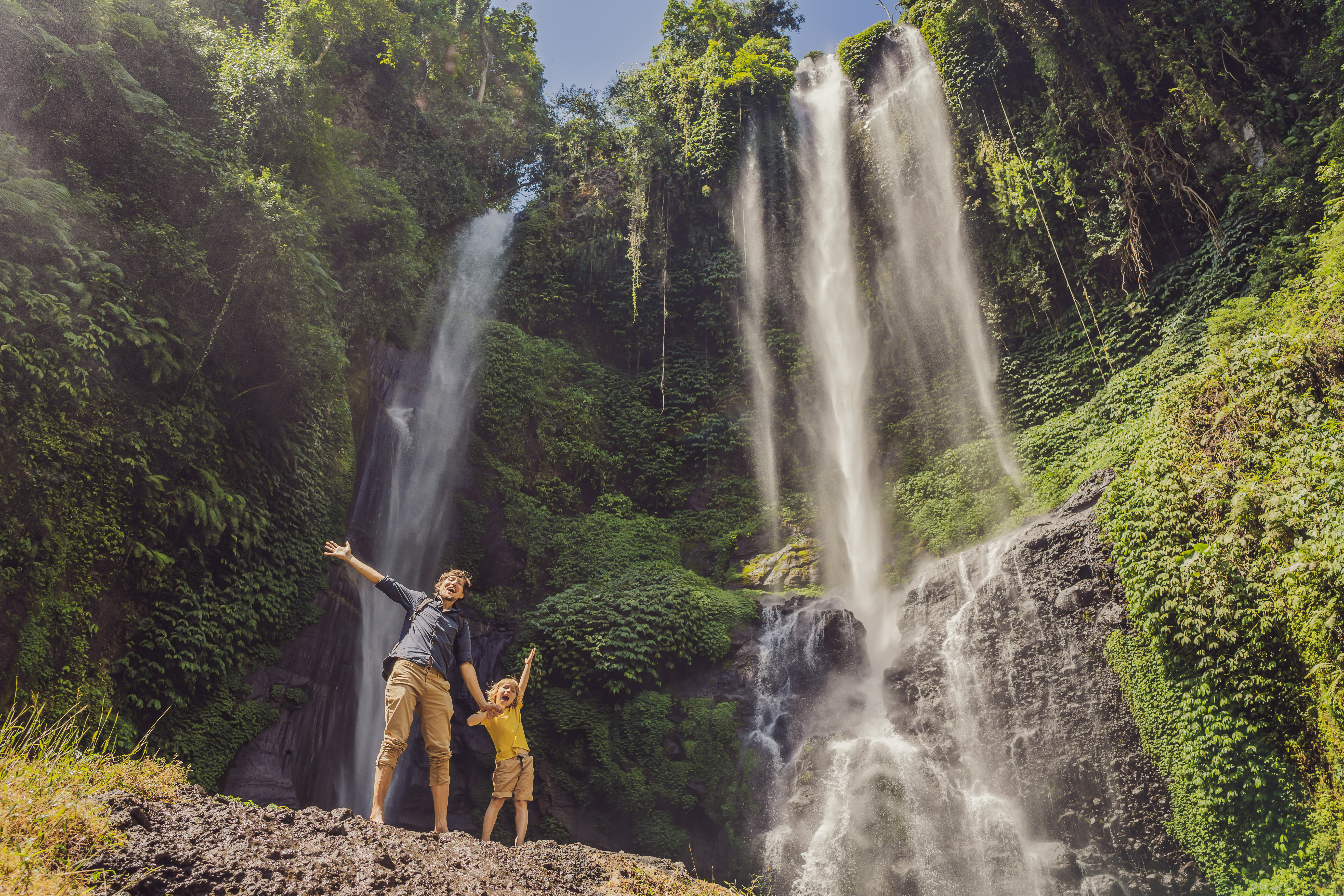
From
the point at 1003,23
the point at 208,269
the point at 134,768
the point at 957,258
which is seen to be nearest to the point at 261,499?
the point at 208,269

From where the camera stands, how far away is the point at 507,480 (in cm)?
1513

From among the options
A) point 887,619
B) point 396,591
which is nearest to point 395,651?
point 396,591

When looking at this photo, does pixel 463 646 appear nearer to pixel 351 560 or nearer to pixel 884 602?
pixel 351 560

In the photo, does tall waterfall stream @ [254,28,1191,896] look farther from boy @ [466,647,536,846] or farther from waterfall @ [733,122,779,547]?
boy @ [466,647,536,846]

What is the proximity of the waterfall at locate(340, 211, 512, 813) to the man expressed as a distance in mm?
6699

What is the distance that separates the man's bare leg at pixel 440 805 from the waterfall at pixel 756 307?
12.1 meters

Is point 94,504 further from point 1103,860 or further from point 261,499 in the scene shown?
point 1103,860

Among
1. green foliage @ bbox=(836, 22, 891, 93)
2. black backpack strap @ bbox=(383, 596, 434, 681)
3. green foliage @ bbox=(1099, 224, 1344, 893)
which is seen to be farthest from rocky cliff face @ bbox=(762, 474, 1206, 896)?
green foliage @ bbox=(836, 22, 891, 93)

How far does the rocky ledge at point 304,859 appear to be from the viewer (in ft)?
9.34

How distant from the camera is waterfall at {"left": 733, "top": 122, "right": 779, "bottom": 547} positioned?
17203 mm

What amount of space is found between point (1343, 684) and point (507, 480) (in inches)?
522

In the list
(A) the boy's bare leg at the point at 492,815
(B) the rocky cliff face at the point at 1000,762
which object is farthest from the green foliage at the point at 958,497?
(A) the boy's bare leg at the point at 492,815

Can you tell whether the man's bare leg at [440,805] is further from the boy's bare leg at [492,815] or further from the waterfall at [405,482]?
the waterfall at [405,482]

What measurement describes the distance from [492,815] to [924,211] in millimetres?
16092
